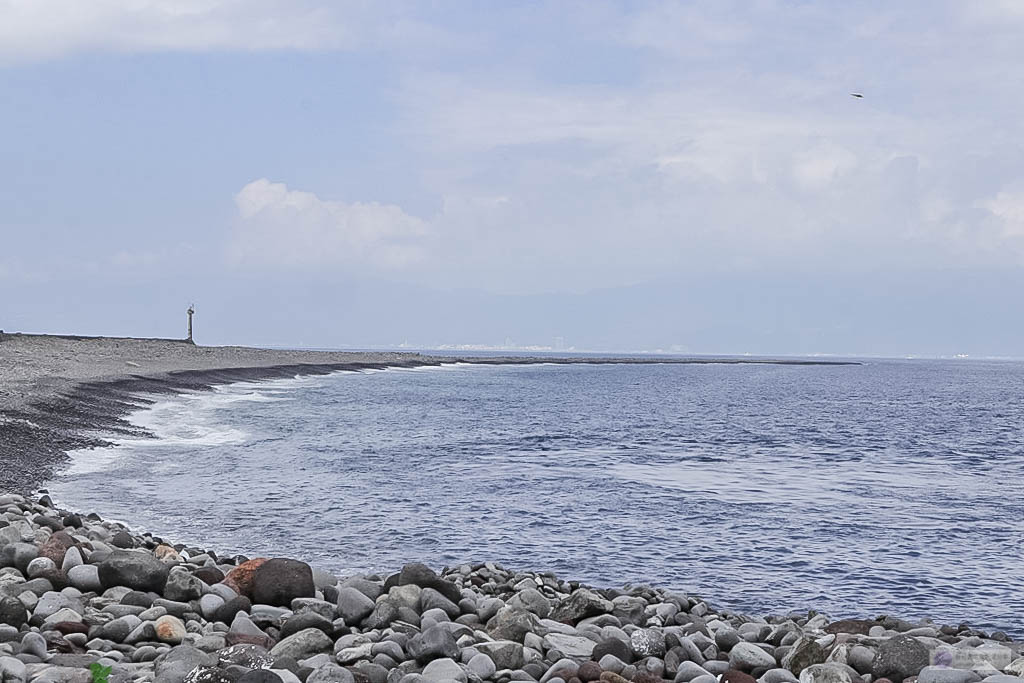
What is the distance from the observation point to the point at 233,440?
2880 cm

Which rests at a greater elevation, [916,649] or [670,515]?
[916,649]

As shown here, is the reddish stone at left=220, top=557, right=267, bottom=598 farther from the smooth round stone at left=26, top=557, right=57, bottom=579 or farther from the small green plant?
the small green plant

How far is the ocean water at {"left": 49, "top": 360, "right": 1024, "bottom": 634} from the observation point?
546 inches

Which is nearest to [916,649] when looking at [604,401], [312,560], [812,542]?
[312,560]

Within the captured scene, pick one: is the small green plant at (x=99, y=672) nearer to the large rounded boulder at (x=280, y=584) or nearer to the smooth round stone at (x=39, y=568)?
the large rounded boulder at (x=280, y=584)

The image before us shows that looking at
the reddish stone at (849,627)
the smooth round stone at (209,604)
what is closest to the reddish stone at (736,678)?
the reddish stone at (849,627)

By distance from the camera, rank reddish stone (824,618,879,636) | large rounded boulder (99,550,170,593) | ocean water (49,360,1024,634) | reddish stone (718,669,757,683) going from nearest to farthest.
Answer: reddish stone (718,669,757,683) < large rounded boulder (99,550,170,593) < reddish stone (824,618,879,636) < ocean water (49,360,1024,634)

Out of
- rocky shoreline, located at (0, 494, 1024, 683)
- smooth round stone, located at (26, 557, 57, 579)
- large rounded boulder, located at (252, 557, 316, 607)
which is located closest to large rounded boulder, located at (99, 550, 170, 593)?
rocky shoreline, located at (0, 494, 1024, 683)

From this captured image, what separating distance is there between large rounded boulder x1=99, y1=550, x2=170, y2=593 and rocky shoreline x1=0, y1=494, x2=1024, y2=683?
0.03 feet

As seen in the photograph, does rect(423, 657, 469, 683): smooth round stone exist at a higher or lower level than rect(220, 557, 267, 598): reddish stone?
lower

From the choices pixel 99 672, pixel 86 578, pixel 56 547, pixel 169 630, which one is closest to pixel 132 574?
pixel 86 578

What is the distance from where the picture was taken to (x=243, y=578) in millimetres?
8234

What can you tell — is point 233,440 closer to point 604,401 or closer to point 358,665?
point 358,665

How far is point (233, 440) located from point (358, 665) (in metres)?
23.8
